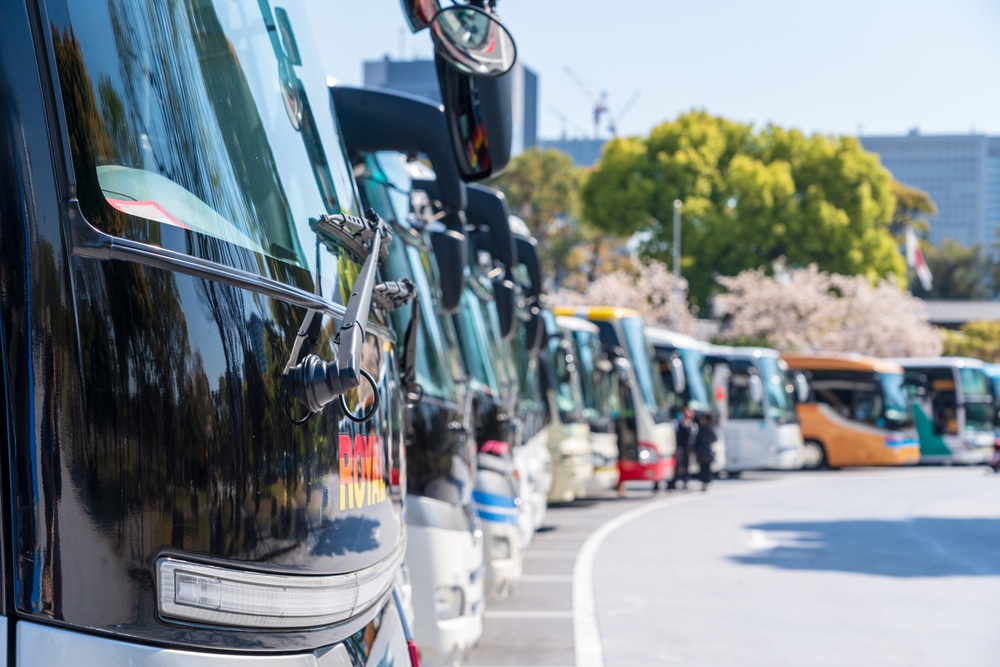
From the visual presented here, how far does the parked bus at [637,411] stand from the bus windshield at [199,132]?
64.9 feet

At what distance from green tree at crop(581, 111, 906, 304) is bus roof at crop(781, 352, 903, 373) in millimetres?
21590

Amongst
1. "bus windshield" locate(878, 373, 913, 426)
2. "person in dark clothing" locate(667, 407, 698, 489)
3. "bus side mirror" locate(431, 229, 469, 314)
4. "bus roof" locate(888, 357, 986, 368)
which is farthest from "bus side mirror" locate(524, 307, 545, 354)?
"bus roof" locate(888, 357, 986, 368)

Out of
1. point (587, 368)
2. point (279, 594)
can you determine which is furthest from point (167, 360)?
point (587, 368)

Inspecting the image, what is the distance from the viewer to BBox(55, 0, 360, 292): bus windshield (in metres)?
2.22

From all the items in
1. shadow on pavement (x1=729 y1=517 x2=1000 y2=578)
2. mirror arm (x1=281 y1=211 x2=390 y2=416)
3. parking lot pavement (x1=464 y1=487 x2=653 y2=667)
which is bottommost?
shadow on pavement (x1=729 y1=517 x2=1000 y2=578)

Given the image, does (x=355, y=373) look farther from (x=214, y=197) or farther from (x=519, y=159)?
(x=519, y=159)

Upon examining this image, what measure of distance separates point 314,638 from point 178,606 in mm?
502

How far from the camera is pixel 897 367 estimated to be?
119 ft

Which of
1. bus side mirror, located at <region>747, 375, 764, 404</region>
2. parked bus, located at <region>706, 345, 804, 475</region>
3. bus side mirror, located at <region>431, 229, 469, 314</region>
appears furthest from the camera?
parked bus, located at <region>706, 345, 804, 475</region>

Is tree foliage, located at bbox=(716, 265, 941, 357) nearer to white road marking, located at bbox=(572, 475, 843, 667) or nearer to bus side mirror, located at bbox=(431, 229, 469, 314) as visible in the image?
white road marking, located at bbox=(572, 475, 843, 667)

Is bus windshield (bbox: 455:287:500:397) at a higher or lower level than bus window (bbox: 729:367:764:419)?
higher

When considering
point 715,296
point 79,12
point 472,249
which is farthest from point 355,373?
point 715,296

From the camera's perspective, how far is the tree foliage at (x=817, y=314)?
56375 millimetres

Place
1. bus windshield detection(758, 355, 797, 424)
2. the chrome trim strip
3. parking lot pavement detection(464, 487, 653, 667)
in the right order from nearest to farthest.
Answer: the chrome trim strip, parking lot pavement detection(464, 487, 653, 667), bus windshield detection(758, 355, 797, 424)
